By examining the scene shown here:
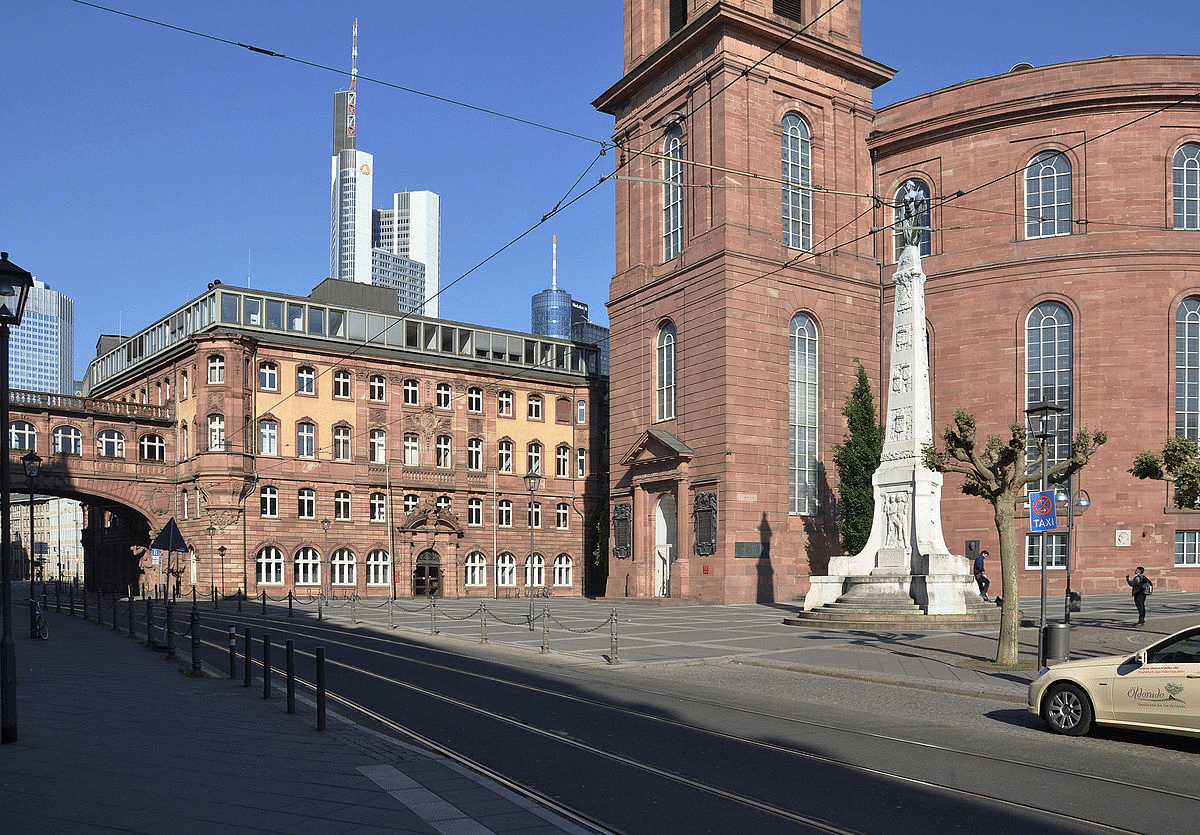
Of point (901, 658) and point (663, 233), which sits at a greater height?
point (663, 233)

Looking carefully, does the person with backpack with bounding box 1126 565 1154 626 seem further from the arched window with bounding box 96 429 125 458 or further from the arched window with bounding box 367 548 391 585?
the arched window with bounding box 96 429 125 458

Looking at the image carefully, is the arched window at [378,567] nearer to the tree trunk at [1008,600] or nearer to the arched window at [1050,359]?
the arched window at [1050,359]

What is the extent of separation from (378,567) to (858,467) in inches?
1129

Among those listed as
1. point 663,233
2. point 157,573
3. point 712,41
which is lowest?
point 157,573

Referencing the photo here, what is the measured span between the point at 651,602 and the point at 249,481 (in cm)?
2330

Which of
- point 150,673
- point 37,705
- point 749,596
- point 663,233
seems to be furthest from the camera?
point 663,233

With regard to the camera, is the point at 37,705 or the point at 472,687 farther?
the point at 472,687

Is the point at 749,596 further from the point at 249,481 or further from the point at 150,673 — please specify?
the point at 150,673

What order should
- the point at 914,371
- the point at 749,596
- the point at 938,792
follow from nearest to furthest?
the point at 938,792 < the point at 914,371 < the point at 749,596

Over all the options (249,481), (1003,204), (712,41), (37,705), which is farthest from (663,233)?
(37,705)

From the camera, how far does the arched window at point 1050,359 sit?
48000mm

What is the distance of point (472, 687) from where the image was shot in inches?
656

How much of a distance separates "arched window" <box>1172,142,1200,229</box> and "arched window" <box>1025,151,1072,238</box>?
14.7 ft

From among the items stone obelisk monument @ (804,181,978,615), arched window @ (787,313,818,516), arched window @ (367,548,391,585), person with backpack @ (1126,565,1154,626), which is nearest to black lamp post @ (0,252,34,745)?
stone obelisk monument @ (804,181,978,615)
